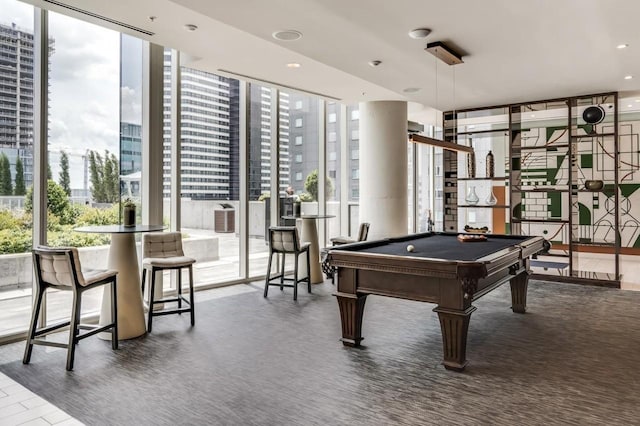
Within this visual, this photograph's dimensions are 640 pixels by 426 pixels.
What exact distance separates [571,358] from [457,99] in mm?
4539

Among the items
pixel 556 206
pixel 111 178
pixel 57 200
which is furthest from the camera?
pixel 556 206

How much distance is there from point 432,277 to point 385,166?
4.48m

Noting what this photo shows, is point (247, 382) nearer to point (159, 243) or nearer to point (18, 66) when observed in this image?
point (159, 243)

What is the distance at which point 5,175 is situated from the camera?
4145 millimetres

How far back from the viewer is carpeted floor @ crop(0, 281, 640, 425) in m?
2.72

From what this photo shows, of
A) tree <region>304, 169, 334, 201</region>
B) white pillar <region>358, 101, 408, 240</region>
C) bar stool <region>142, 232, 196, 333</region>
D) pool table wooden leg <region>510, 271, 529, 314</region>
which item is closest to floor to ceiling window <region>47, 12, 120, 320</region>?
bar stool <region>142, 232, 196, 333</region>

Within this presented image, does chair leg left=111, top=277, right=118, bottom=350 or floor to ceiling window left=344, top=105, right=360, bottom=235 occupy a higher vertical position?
floor to ceiling window left=344, top=105, right=360, bottom=235

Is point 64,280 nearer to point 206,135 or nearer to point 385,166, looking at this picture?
point 206,135

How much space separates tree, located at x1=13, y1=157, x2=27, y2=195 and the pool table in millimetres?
3036

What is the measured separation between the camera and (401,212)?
308 inches

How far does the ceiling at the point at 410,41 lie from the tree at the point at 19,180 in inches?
58.5

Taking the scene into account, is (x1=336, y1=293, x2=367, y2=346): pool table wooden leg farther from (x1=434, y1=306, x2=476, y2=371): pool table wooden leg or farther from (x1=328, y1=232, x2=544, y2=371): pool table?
(x1=434, y1=306, x2=476, y2=371): pool table wooden leg

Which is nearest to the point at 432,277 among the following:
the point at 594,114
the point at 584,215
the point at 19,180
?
the point at 19,180

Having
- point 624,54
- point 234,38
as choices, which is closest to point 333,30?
point 234,38
